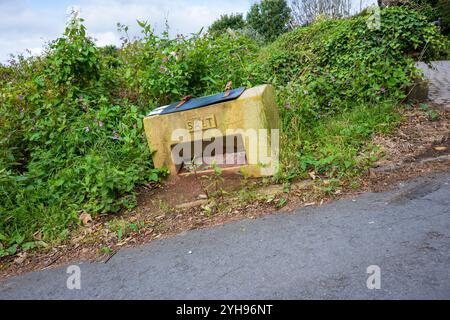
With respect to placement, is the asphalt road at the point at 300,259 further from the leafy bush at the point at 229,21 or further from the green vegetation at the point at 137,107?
the leafy bush at the point at 229,21

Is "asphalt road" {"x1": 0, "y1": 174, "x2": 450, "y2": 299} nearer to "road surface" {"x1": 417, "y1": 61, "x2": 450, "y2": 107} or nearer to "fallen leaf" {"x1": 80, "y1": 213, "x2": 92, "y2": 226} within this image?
"fallen leaf" {"x1": 80, "y1": 213, "x2": 92, "y2": 226}

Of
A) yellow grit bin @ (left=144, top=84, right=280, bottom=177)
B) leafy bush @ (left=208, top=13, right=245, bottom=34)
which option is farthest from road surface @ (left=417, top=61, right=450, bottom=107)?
leafy bush @ (left=208, top=13, right=245, bottom=34)

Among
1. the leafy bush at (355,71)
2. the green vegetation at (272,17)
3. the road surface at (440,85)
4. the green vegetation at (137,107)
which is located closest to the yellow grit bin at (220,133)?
the green vegetation at (137,107)

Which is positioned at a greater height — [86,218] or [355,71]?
[355,71]

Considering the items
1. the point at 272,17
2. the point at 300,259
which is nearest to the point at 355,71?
the point at 300,259

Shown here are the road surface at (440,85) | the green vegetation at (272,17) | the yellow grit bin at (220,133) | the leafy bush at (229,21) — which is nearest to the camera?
the yellow grit bin at (220,133)

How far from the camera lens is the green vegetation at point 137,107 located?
12.2 ft

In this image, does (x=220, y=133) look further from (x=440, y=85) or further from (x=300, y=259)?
(x=440, y=85)

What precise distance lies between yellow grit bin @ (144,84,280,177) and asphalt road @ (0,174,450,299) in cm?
84

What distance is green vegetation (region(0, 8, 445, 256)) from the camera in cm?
371

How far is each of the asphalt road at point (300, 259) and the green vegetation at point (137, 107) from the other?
22.4 inches

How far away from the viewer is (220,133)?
3785mm

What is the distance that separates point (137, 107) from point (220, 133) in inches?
61.9

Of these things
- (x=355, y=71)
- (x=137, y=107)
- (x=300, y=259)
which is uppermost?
(x=355, y=71)
